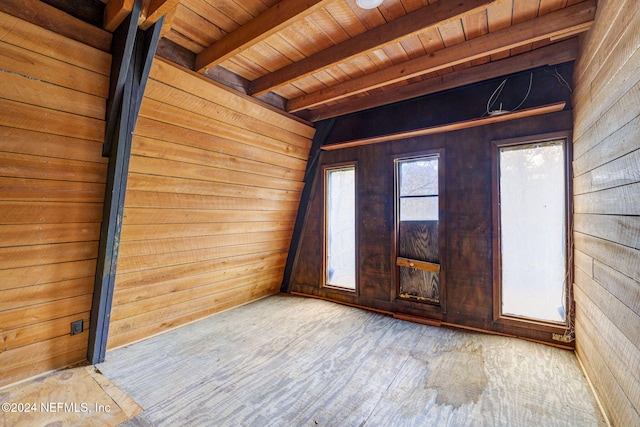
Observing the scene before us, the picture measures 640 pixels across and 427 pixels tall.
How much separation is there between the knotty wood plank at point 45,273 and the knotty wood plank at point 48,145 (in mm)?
734

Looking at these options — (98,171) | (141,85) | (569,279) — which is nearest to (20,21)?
(141,85)

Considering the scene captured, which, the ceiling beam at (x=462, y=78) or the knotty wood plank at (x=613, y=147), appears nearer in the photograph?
the knotty wood plank at (x=613, y=147)

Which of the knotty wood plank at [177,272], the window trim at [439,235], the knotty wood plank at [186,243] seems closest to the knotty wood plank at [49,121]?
the knotty wood plank at [186,243]

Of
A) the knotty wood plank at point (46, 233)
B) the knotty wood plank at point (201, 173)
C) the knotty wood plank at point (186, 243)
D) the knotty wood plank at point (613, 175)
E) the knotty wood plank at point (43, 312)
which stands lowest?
the knotty wood plank at point (43, 312)

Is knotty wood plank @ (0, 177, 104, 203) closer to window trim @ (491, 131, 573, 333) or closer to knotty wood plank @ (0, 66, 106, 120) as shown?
knotty wood plank @ (0, 66, 106, 120)

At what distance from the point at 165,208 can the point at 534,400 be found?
285cm

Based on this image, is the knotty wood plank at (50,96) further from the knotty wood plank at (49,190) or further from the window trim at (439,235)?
the window trim at (439,235)

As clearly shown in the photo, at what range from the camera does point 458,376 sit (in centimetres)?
190

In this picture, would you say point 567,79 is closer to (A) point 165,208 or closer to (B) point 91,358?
(A) point 165,208

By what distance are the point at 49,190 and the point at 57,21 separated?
92cm

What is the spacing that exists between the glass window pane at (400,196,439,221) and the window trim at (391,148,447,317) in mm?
54

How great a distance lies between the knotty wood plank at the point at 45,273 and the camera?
168 centimetres

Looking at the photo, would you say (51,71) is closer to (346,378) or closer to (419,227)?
(346,378)

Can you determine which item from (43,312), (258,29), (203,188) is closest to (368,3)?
(258,29)
